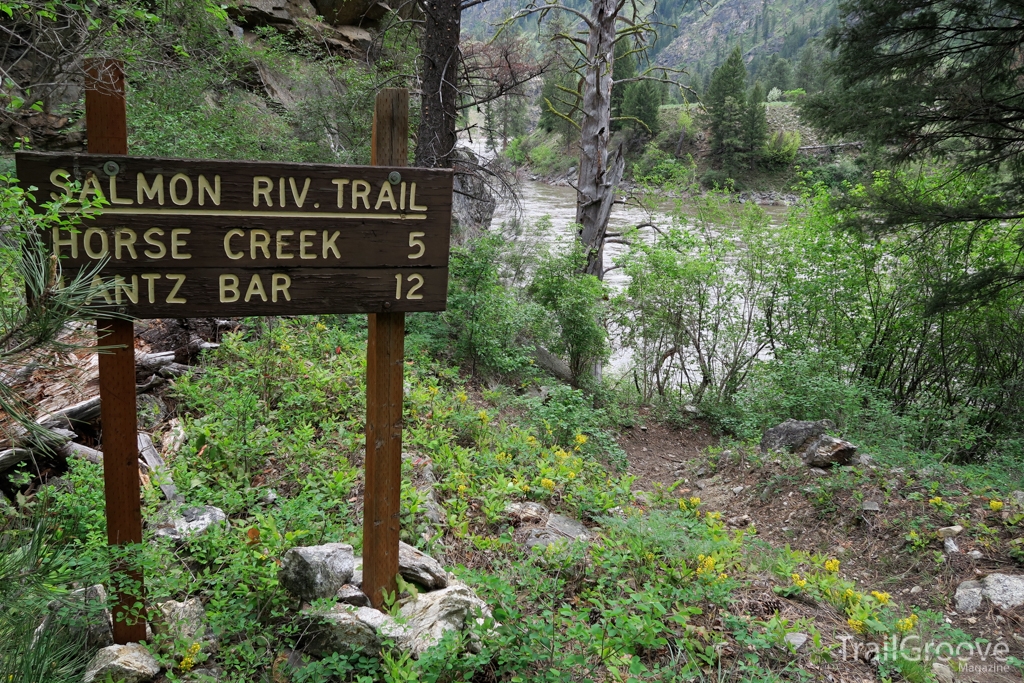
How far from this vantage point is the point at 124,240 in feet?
7.20

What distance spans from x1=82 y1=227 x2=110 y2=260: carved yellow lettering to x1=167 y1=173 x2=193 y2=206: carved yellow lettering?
260mm

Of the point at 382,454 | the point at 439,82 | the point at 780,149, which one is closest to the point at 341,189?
the point at 382,454

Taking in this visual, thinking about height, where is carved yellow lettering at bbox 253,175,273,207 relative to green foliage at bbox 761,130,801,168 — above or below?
below

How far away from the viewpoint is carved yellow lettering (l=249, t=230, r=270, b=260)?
235cm

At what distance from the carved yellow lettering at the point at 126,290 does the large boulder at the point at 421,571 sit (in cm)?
159

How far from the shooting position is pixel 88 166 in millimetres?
2111

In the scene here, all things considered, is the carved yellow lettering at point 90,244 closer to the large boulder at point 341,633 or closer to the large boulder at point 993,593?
the large boulder at point 341,633

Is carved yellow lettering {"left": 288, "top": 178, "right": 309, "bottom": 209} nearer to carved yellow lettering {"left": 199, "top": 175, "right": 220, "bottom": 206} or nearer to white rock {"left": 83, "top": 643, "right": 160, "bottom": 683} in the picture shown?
carved yellow lettering {"left": 199, "top": 175, "right": 220, "bottom": 206}

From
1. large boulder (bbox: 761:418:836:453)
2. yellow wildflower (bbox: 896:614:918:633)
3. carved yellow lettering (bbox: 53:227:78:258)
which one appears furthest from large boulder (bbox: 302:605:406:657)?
large boulder (bbox: 761:418:836:453)

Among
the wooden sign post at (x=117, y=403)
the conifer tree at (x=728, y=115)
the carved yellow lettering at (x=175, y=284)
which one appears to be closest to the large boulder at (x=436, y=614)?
the wooden sign post at (x=117, y=403)

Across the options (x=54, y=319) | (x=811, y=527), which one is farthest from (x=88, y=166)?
(x=811, y=527)

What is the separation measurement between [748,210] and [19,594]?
A: 33.5 ft

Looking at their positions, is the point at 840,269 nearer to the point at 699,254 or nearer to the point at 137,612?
the point at 699,254

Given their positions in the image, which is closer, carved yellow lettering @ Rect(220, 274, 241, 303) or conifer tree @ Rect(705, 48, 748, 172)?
carved yellow lettering @ Rect(220, 274, 241, 303)
